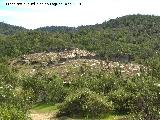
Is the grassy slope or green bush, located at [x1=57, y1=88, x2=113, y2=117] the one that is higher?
green bush, located at [x1=57, y1=88, x2=113, y2=117]

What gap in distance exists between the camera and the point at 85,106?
68625 mm

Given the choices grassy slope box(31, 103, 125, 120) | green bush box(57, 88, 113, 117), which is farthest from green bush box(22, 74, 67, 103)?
green bush box(57, 88, 113, 117)

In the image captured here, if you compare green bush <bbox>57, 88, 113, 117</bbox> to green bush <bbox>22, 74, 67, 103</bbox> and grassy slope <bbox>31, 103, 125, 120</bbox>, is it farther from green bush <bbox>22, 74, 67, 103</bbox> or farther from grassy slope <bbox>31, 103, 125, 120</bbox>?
green bush <bbox>22, 74, 67, 103</bbox>

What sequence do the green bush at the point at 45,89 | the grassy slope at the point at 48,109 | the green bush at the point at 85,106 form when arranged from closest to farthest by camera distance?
the grassy slope at the point at 48,109
the green bush at the point at 85,106
the green bush at the point at 45,89

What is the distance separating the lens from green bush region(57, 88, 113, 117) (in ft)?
226

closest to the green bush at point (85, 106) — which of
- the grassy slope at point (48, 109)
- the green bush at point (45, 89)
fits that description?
the grassy slope at point (48, 109)

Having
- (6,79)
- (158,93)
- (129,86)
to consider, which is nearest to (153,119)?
(158,93)

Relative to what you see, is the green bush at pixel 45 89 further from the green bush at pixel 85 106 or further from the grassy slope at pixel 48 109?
the green bush at pixel 85 106

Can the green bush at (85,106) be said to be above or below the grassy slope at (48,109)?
above

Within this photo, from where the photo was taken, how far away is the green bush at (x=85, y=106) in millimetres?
68750

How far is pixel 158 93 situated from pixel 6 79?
5267 cm

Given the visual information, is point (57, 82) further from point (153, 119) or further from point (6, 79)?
point (153, 119)

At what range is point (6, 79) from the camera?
10919cm

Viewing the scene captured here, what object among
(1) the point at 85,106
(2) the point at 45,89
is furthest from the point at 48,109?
(1) the point at 85,106
